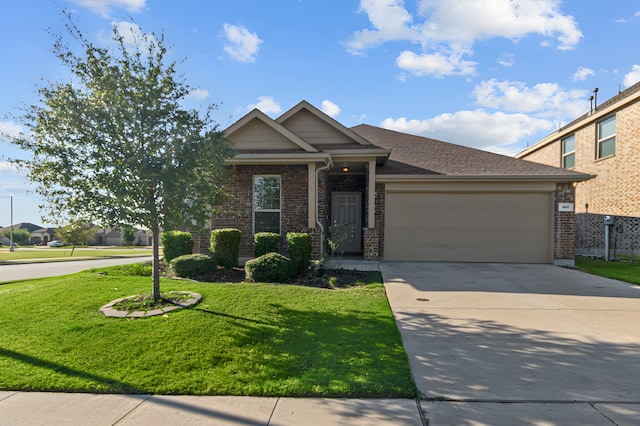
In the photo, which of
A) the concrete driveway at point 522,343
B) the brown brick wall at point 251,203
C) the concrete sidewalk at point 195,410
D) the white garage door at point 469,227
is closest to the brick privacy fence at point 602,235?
the white garage door at point 469,227

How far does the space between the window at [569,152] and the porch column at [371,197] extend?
524 inches

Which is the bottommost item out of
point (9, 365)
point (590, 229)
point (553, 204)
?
point (9, 365)

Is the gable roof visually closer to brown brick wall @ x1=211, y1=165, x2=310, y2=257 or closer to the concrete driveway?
brown brick wall @ x1=211, y1=165, x2=310, y2=257

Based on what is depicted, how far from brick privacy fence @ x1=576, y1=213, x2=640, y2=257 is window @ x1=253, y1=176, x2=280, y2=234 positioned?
14.0 meters

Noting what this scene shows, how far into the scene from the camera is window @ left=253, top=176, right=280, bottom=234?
1063cm

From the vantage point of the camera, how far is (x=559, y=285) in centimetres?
770

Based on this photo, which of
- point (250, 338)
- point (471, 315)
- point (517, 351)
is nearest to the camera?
point (517, 351)

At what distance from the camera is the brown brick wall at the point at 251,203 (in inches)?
410

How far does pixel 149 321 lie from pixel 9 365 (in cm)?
148

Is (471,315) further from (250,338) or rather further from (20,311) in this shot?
(20,311)

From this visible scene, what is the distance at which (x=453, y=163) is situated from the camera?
12.4 meters

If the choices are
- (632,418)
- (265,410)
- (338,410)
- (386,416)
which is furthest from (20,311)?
(632,418)

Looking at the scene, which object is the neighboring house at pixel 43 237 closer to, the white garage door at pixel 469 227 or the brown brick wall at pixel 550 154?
the white garage door at pixel 469 227

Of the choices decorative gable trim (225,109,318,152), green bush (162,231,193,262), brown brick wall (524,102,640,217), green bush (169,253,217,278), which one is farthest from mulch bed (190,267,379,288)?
brown brick wall (524,102,640,217)
